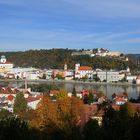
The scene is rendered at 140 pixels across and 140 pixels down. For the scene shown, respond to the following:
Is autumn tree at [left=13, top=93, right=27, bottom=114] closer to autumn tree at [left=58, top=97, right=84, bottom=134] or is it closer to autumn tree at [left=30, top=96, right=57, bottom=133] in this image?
autumn tree at [left=58, top=97, right=84, bottom=134]

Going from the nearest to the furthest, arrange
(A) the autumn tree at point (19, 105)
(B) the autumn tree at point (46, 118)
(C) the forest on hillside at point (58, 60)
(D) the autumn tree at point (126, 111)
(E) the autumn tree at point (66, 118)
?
(E) the autumn tree at point (66, 118) < (B) the autumn tree at point (46, 118) < (D) the autumn tree at point (126, 111) < (A) the autumn tree at point (19, 105) < (C) the forest on hillside at point (58, 60)

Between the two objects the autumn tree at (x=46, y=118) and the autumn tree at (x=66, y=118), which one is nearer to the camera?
the autumn tree at (x=66, y=118)

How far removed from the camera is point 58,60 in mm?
28469

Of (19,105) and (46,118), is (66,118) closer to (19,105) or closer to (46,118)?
(46,118)

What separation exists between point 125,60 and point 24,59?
780 cm

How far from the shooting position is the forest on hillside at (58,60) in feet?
83.1

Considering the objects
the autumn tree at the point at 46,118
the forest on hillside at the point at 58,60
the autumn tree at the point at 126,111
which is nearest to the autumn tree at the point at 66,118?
the autumn tree at the point at 46,118

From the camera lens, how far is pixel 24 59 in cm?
3066

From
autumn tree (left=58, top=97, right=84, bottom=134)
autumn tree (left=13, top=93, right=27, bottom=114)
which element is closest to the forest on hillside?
autumn tree (left=13, top=93, right=27, bottom=114)

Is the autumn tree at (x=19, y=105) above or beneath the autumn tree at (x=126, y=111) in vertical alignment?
beneath

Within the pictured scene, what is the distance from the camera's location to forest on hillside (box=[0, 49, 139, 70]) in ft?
83.1

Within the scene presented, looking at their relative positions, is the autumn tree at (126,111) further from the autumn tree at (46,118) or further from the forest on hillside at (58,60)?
the forest on hillside at (58,60)

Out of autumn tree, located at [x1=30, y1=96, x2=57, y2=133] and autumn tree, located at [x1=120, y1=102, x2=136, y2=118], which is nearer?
autumn tree, located at [x1=30, y1=96, x2=57, y2=133]

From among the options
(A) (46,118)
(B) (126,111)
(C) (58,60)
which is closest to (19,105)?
(B) (126,111)
